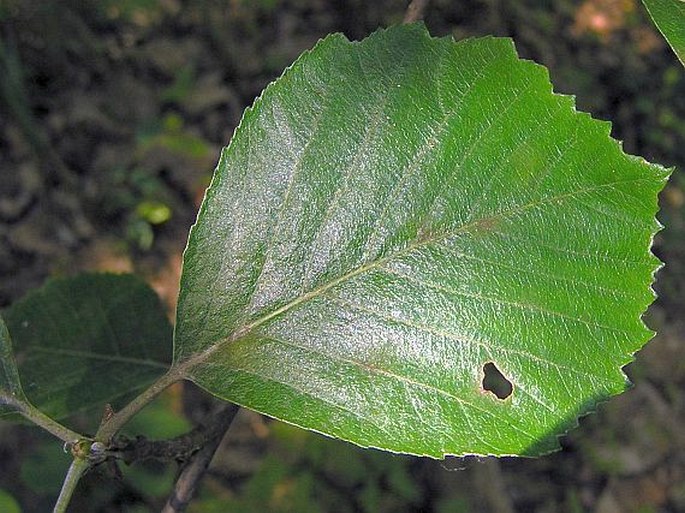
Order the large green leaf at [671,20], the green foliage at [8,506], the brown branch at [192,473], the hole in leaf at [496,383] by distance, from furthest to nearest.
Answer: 1. the hole in leaf at [496,383]
2. the green foliage at [8,506]
3. the brown branch at [192,473]
4. the large green leaf at [671,20]

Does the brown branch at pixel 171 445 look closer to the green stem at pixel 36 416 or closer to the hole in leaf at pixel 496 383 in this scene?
the green stem at pixel 36 416

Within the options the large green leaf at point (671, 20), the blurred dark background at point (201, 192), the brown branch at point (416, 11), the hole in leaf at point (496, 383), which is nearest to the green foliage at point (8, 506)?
the blurred dark background at point (201, 192)

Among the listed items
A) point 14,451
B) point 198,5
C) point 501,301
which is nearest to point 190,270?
point 501,301

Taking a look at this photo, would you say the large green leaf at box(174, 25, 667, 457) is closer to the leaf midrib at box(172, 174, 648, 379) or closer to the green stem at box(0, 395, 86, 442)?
the leaf midrib at box(172, 174, 648, 379)

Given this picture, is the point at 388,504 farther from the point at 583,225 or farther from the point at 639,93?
the point at 639,93

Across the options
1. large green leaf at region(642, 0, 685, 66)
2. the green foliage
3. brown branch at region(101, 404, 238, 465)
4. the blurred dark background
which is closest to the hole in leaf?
the blurred dark background

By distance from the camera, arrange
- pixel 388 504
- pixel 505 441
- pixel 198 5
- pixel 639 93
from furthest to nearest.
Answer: pixel 639 93 < pixel 198 5 < pixel 388 504 < pixel 505 441
